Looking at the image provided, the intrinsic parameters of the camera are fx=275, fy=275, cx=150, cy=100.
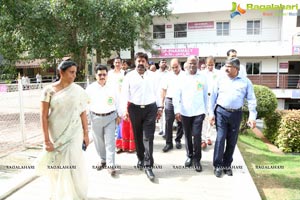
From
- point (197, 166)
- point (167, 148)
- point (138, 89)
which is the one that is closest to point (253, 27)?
point (167, 148)

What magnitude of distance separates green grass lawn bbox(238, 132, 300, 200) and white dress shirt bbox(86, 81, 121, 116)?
249 centimetres

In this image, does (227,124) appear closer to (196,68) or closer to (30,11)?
(196,68)

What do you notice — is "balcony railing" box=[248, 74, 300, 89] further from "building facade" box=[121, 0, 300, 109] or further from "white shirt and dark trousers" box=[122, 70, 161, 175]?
"white shirt and dark trousers" box=[122, 70, 161, 175]

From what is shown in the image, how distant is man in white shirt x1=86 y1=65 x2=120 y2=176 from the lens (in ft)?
13.5

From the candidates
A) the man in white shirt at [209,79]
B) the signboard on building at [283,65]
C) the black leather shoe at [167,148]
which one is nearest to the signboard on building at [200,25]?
the signboard on building at [283,65]

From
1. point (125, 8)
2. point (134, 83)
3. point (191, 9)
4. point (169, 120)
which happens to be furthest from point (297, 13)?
point (134, 83)

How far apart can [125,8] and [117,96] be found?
5.53 m

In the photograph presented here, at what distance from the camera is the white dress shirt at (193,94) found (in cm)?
423

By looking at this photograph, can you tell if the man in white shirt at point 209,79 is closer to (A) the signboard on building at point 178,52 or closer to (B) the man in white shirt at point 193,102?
(B) the man in white shirt at point 193,102

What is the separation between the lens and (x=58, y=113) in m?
2.91

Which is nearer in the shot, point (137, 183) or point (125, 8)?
point (137, 183)

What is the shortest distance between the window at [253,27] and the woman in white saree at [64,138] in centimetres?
2016

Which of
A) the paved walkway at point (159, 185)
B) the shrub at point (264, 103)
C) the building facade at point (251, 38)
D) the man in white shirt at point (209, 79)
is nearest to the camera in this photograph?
the paved walkway at point (159, 185)

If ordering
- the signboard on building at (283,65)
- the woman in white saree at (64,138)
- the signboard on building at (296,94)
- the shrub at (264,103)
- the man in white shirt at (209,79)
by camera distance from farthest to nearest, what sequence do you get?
the signboard on building at (283,65), the signboard on building at (296,94), the shrub at (264,103), the man in white shirt at (209,79), the woman in white saree at (64,138)
